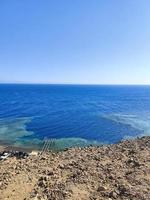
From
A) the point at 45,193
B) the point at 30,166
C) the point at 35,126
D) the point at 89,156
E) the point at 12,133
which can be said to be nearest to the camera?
the point at 45,193

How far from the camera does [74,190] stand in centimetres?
1373

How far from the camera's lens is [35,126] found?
61.3 meters

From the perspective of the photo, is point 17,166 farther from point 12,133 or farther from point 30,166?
point 12,133

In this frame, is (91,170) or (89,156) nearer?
(91,170)

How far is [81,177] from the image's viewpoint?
1518 cm

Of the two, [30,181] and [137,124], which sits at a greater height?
[30,181]

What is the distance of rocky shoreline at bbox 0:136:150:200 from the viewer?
13.3m

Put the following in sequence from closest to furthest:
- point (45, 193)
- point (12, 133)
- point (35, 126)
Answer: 1. point (45, 193)
2. point (12, 133)
3. point (35, 126)

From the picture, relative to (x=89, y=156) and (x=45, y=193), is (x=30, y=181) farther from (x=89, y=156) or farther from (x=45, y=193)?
(x=89, y=156)

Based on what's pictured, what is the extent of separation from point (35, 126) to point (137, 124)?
2425 centimetres

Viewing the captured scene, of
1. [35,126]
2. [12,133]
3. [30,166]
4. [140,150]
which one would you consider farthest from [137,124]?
[30,166]

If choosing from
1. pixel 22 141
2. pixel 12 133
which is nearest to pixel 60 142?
pixel 22 141

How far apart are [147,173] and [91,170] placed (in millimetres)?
3272

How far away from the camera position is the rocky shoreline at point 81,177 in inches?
524
